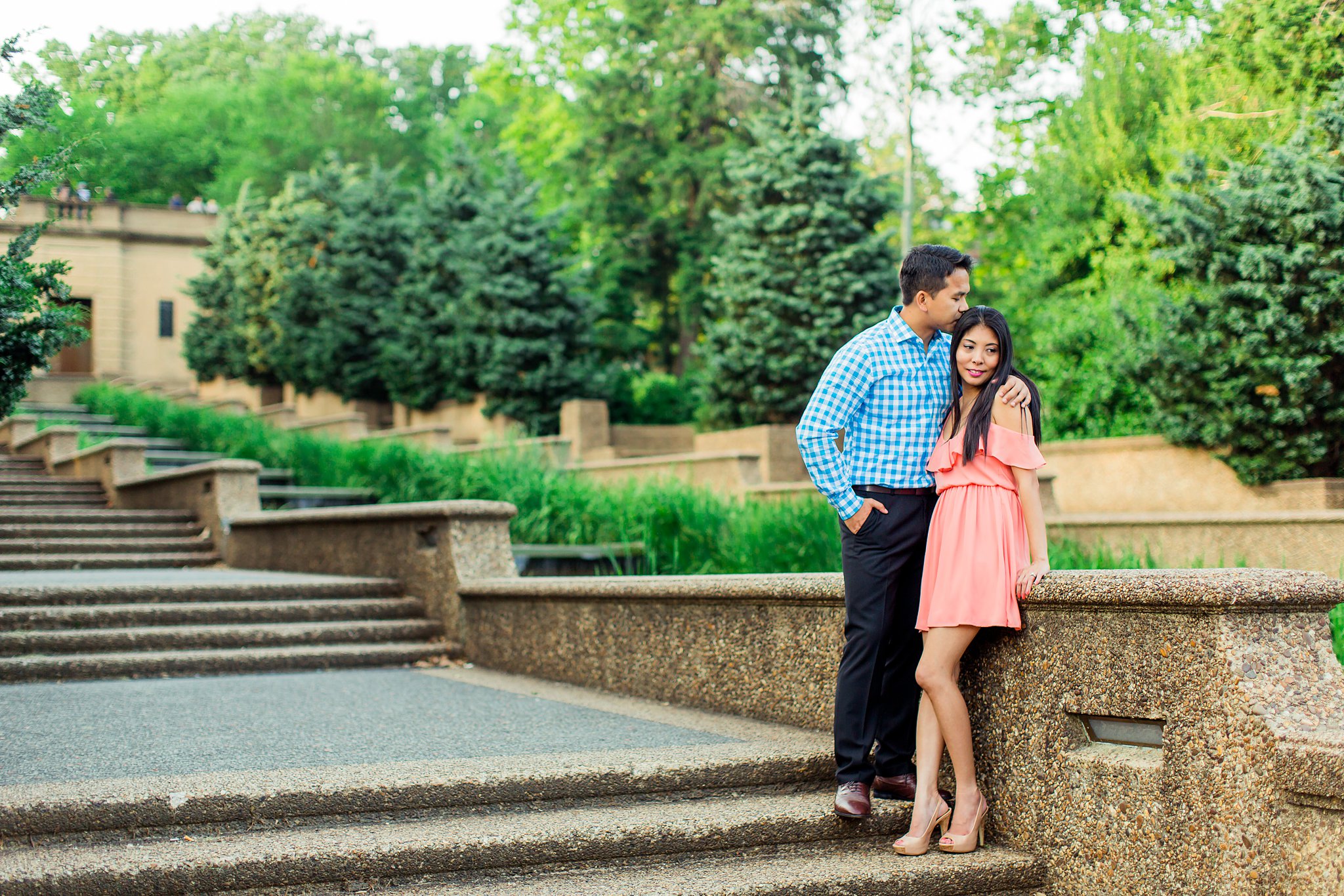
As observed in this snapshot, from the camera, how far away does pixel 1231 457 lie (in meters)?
11.7

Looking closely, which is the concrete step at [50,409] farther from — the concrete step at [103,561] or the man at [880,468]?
the man at [880,468]

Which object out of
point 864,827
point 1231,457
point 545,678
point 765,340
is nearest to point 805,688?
point 864,827

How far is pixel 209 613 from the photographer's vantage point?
9.13 metres

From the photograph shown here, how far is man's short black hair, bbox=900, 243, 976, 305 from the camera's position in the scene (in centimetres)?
454

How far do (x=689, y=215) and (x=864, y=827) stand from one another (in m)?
18.1

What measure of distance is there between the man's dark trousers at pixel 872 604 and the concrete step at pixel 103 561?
9.59 meters

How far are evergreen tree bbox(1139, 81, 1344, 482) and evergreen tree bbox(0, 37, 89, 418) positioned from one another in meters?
9.70

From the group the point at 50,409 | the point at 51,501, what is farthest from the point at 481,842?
the point at 50,409

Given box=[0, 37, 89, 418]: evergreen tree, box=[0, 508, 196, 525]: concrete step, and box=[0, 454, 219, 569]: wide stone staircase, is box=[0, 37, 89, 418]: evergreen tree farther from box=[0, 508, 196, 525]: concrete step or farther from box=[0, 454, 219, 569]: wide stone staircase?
box=[0, 508, 196, 525]: concrete step

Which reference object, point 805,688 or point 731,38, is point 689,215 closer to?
point 731,38

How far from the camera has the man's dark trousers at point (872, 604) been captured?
4.56m

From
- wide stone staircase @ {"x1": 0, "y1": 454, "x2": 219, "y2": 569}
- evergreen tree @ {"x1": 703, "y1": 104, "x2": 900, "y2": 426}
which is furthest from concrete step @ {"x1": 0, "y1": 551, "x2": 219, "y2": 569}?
Result: evergreen tree @ {"x1": 703, "y1": 104, "x2": 900, "y2": 426}

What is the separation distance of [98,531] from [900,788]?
10974mm

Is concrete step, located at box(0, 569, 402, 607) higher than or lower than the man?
lower
